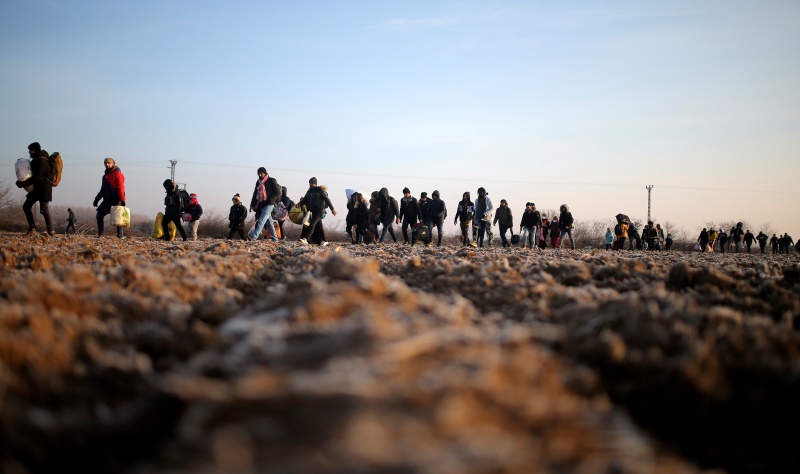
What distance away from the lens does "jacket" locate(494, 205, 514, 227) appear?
18530mm

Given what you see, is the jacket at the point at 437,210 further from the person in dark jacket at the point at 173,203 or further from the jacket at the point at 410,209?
the person in dark jacket at the point at 173,203

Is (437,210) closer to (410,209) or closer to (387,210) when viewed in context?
(410,209)

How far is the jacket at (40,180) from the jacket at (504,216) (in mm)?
14480

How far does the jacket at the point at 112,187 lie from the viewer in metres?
11.8

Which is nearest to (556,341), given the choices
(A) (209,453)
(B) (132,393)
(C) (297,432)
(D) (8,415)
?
(C) (297,432)

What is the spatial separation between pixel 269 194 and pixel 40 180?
16.9 feet

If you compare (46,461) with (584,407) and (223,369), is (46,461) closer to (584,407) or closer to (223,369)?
(223,369)

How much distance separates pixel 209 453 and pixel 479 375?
797 millimetres

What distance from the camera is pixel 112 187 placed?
39.2 ft

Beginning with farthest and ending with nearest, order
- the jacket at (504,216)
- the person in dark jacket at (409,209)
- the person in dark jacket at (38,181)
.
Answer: the jacket at (504,216), the person in dark jacket at (409,209), the person in dark jacket at (38,181)

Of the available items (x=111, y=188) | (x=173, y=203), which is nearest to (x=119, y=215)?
(x=111, y=188)

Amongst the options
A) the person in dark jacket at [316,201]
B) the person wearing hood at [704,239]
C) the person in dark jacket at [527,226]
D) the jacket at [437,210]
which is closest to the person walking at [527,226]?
the person in dark jacket at [527,226]

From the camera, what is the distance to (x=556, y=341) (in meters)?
2.26

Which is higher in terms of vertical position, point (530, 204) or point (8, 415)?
point (530, 204)
